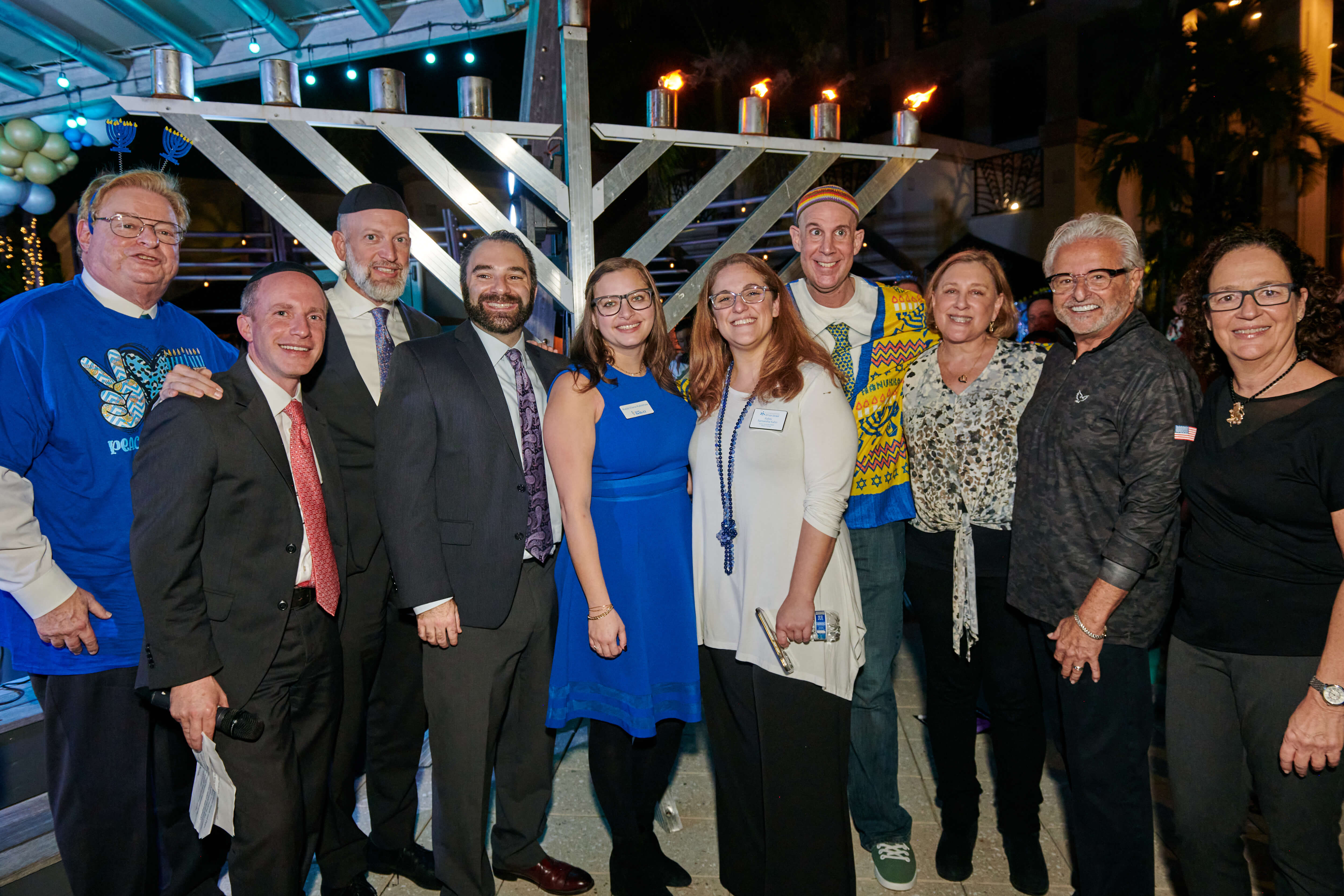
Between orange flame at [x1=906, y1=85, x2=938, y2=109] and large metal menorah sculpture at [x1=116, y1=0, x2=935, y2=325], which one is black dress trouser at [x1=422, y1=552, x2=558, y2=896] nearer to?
large metal menorah sculpture at [x1=116, y1=0, x2=935, y2=325]

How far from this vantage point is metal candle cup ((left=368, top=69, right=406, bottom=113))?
3145 millimetres

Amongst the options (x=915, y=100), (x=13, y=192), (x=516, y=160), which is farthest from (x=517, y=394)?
(x=13, y=192)

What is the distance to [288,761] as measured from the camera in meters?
1.83

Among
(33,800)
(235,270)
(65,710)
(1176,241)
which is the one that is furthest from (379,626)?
(1176,241)

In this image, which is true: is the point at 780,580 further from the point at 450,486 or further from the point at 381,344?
the point at 381,344

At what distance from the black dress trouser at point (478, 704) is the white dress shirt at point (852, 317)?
110 cm

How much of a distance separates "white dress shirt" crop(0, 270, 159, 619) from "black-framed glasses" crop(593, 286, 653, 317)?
4.98 ft

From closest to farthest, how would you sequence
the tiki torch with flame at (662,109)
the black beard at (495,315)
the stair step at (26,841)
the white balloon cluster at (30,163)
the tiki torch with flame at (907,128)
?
the black beard at (495,315) → the stair step at (26,841) → the tiki torch with flame at (662,109) → the tiki torch with flame at (907,128) → the white balloon cluster at (30,163)

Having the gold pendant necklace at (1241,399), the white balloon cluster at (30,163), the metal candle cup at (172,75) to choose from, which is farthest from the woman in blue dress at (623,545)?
the white balloon cluster at (30,163)

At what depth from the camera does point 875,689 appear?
92.9 inches

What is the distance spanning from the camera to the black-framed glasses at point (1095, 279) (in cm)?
190

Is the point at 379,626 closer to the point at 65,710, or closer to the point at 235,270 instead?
the point at 65,710

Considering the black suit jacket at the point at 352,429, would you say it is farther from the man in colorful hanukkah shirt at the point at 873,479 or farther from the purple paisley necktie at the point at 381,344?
the man in colorful hanukkah shirt at the point at 873,479

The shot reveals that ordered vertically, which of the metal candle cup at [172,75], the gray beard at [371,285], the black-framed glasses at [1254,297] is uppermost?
the metal candle cup at [172,75]
